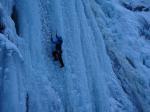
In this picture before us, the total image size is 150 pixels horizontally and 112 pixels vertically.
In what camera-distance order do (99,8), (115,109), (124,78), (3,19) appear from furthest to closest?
(99,8)
(124,78)
(115,109)
(3,19)

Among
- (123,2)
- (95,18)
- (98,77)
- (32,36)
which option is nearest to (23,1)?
(32,36)

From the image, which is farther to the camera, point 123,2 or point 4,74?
point 123,2

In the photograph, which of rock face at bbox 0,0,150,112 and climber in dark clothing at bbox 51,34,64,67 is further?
climber in dark clothing at bbox 51,34,64,67

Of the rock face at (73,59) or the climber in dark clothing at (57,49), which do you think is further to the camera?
the climber in dark clothing at (57,49)

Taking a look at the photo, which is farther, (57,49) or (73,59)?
(73,59)

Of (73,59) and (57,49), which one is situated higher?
(57,49)

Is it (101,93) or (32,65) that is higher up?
(32,65)

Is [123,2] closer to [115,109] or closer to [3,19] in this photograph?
[115,109]

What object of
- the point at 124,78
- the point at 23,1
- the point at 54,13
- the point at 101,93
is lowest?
the point at 124,78
